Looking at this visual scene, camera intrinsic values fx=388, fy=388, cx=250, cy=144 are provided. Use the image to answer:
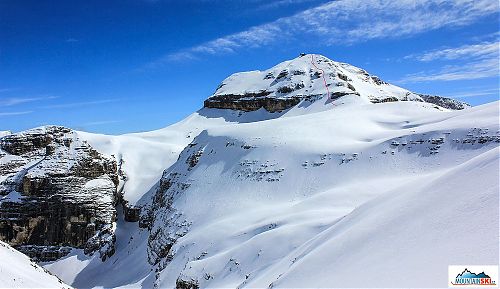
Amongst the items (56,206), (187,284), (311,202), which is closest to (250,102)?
(56,206)

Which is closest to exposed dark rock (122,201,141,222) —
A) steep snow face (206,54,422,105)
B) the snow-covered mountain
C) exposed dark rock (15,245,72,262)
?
the snow-covered mountain

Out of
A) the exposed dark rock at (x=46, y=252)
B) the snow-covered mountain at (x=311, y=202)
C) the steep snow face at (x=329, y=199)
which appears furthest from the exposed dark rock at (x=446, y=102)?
the exposed dark rock at (x=46, y=252)

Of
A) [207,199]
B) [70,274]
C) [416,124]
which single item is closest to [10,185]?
[70,274]

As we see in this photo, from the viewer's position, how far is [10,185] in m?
52.9

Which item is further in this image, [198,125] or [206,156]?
[198,125]

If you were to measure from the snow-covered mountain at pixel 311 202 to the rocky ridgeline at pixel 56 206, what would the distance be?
8.85ft

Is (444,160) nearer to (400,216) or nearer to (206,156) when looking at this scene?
(400,216)

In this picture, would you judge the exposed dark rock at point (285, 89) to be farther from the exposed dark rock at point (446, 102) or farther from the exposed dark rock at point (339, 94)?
the exposed dark rock at point (446, 102)

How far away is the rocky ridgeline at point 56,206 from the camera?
50500 millimetres

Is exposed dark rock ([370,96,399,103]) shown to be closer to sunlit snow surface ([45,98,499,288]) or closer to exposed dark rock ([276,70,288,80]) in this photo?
sunlit snow surface ([45,98,499,288])

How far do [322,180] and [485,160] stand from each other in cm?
2121

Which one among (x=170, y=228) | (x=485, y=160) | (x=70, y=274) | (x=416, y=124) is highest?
(x=416, y=124)

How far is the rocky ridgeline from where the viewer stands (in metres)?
50.5

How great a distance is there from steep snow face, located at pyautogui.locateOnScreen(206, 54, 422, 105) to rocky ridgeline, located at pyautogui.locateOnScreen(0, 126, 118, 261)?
1500 inches
